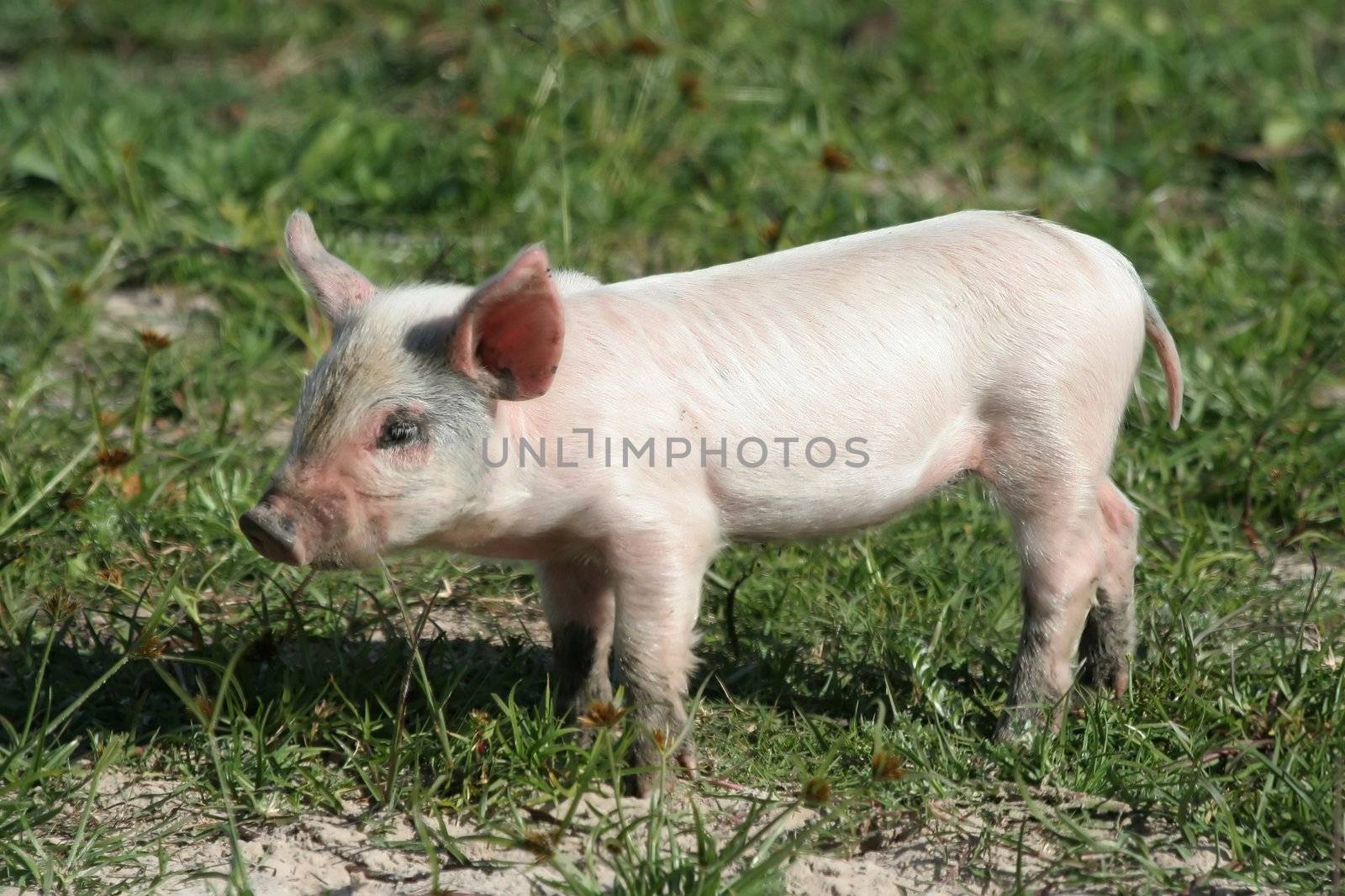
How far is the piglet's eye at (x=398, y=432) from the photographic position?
10.4 ft

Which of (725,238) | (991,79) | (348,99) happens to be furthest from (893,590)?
(348,99)

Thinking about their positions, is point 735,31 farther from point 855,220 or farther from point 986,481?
point 986,481

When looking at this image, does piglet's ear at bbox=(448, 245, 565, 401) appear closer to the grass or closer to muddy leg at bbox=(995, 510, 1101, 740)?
the grass

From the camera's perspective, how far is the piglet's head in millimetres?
3104

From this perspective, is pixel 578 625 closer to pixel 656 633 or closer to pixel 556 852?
pixel 656 633

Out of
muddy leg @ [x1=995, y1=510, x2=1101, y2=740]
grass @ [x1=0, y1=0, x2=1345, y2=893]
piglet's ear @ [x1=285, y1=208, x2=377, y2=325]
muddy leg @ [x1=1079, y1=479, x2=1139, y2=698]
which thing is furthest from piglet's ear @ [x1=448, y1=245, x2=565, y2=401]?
muddy leg @ [x1=1079, y1=479, x2=1139, y2=698]

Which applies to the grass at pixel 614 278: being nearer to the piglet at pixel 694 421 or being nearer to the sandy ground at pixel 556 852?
the sandy ground at pixel 556 852

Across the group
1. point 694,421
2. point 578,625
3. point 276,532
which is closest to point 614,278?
point 578,625

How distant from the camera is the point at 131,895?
3051 mm

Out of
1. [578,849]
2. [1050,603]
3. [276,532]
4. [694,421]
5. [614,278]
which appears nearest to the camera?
[276,532]

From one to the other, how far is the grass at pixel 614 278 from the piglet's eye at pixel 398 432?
0.56 meters

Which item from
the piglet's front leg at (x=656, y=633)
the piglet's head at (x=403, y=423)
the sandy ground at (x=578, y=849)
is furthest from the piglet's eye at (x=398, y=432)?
the sandy ground at (x=578, y=849)

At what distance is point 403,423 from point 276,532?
33 cm

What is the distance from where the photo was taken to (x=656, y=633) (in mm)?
3320
